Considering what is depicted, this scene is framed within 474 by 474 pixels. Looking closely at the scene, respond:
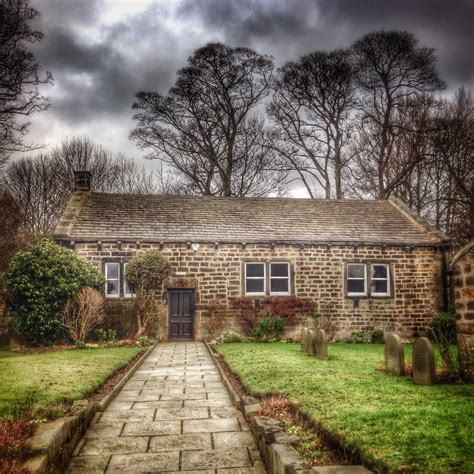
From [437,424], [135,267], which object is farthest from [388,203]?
[437,424]

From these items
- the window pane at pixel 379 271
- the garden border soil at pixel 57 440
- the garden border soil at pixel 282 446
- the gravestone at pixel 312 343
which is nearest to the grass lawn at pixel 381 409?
the garden border soil at pixel 282 446

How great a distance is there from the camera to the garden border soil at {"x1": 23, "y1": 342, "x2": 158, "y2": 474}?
3975 mm

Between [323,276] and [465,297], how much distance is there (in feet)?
33.4

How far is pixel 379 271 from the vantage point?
20.0 meters

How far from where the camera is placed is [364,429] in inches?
193

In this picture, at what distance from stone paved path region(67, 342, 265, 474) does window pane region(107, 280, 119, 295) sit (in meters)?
9.80

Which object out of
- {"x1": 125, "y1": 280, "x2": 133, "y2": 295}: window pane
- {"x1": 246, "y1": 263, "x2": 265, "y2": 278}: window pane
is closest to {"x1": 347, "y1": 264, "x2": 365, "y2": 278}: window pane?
{"x1": 246, "y1": 263, "x2": 265, "y2": 278}: window pane

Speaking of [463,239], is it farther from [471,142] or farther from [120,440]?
[120,440]

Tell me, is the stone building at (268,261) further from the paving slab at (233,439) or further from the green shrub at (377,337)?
the paving slab at (233,439)

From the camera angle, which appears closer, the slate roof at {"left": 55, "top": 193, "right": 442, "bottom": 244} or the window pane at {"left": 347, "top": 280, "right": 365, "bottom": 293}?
the slate roof at {"left": 55, "top": 193, "right": 442, "bottom": 244}

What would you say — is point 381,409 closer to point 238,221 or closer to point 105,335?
point 105,335

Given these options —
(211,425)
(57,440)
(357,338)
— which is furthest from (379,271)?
(57,440)

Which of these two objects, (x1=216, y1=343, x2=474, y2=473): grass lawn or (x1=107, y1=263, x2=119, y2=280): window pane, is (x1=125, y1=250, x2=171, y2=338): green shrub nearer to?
(x1=107, y1=263, x2=119, y2=280): window pane

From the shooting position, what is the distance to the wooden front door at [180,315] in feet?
60.4
